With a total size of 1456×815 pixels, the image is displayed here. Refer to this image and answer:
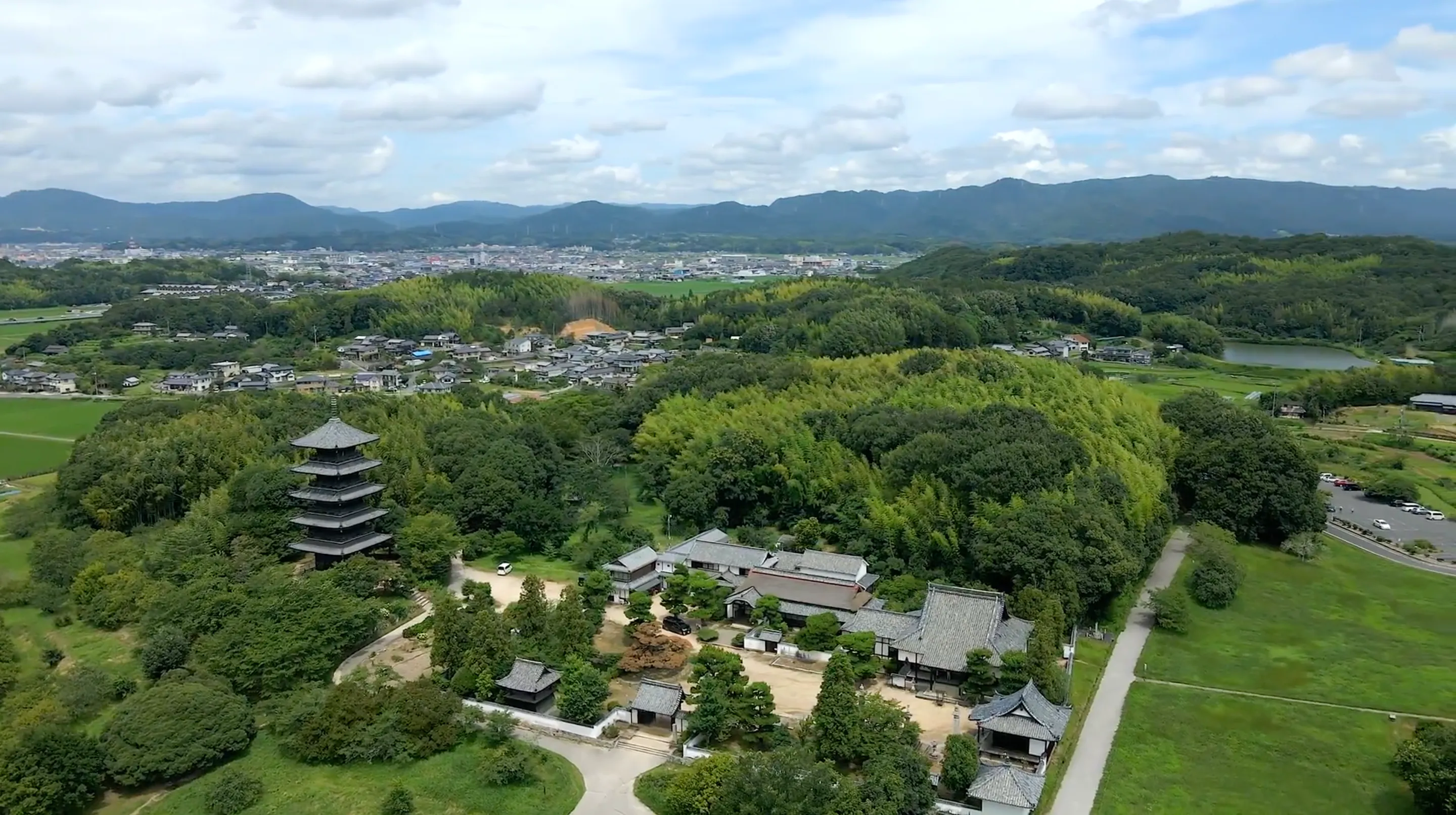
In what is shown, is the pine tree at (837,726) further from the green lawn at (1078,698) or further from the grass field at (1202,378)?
the grass field at (1202,378)

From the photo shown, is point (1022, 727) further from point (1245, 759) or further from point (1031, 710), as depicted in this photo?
point (1245, 759)

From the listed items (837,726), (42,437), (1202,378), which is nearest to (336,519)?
(837,726)

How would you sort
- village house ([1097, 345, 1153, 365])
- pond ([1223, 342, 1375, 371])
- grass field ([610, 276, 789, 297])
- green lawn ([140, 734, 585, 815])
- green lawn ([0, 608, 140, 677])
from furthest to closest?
1. grass field ([610, 276, 789, 297])
2. village house ([1097, 345, 1153, 365])
3. pond ([1223, 342, 1375, 371])
4. green lawn ([0, 608, 140, 677])
5. green lawn ([140, 734, 585, 815])

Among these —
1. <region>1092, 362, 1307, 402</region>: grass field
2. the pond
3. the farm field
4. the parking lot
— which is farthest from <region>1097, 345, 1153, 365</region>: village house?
the farm field

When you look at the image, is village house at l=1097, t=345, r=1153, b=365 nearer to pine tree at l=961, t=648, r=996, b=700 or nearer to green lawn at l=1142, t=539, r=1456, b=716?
green lawn at l=1142, t=539, r=1456, b=716

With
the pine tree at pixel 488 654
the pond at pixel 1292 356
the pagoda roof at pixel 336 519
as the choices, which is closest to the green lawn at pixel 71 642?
the pagoda roof at pixel 336 519

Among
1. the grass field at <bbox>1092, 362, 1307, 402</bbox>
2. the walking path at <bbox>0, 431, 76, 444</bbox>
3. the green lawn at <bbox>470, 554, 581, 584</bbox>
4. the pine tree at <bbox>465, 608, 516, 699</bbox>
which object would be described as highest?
the pine tree at <bbox>465, 608, 516, 699</bbox>
